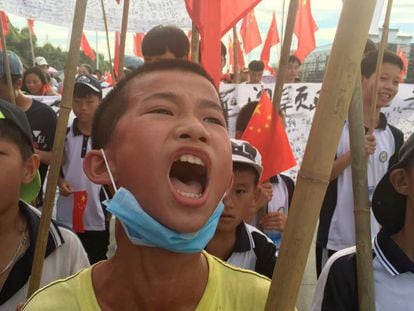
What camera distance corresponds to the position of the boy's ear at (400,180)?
1.35 metres

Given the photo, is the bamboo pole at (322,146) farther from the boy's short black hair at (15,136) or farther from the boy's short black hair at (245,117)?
the boy's short black hair at (245,117)

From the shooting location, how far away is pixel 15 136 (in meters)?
1.40

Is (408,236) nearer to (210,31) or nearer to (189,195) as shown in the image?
(189,195)

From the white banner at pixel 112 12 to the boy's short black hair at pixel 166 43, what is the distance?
2.12 m

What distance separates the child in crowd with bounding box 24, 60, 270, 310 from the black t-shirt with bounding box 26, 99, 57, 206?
229 centimetres

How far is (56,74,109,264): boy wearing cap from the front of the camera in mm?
2963

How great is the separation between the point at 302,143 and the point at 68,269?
11.0 ft

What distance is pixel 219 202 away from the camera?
34.5 inches

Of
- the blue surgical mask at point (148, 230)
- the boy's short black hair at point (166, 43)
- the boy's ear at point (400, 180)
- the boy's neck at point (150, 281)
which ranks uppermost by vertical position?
→ the boy's short black hair at point (166, 43)

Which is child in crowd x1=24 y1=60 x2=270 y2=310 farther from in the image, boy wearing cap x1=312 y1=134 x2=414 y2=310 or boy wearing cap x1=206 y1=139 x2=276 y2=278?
boy wearing cap x1=206 y1=139 x2=276 y2=278


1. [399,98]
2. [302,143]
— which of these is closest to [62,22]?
[302,143]

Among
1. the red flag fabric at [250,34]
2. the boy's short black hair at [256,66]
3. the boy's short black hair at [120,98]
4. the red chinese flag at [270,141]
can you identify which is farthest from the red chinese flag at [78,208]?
the red flag fabric at [250,34]

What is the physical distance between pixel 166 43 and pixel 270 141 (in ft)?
2.50

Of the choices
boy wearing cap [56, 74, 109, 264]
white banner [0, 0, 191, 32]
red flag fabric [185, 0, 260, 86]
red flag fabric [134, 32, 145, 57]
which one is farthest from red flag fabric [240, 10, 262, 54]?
red flag fabric [185, 0, 260, 86]
